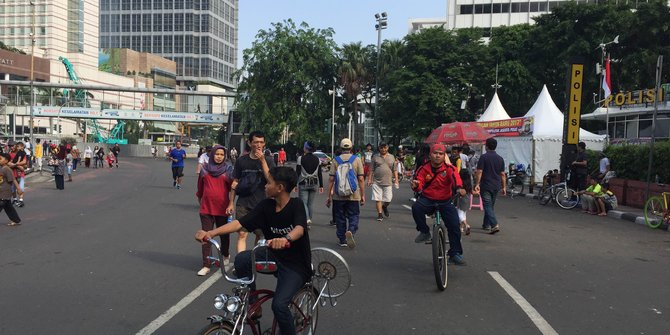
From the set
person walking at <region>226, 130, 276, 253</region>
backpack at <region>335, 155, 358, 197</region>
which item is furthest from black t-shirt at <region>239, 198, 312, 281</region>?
backpack at <region>335, 155, 358, 197</region>

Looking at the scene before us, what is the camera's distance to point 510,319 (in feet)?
17.1

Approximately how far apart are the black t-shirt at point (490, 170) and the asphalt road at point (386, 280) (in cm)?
93

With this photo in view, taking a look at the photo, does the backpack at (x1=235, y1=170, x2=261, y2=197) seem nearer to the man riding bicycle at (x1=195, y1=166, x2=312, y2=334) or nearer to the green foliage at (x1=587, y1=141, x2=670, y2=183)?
the man riding bicycle at (x1=195, y1=166, x2=312, y2=334)

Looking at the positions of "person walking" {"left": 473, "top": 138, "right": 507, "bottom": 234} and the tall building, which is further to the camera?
the tall building

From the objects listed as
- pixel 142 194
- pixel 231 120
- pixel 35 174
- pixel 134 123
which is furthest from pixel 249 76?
pixel 134 123

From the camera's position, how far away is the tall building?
112438mm

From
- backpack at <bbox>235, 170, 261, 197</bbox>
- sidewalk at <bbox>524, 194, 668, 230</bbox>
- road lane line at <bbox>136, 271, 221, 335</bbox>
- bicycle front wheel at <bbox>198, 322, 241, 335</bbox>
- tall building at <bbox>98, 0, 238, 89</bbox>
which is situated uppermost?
tall building at <bbox>98, 0, 238, 89</bbox>

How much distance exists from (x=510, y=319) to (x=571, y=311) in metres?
0.74

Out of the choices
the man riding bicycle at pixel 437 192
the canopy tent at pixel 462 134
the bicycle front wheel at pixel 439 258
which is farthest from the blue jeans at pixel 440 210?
the canopy tent at pixel 462 134

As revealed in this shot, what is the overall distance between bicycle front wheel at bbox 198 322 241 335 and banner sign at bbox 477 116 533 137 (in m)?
23.9

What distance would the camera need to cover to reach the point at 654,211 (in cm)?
1198

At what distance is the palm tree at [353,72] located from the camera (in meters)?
52.7

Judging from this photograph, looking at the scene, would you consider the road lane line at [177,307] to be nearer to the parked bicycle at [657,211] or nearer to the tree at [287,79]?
the parked bicycle at [657,211]

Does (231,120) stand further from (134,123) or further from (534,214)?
(134,123)
